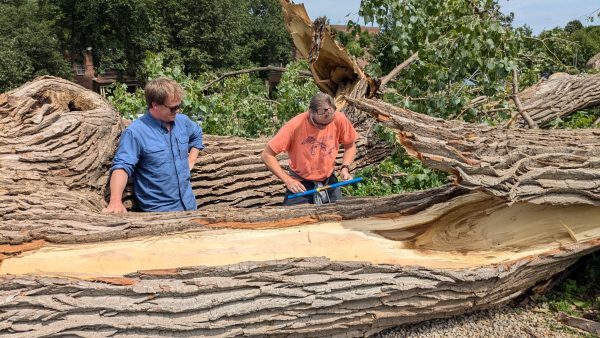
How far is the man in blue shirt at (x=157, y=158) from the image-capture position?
2805mm

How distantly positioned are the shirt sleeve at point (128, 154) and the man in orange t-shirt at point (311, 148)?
0.76 meters

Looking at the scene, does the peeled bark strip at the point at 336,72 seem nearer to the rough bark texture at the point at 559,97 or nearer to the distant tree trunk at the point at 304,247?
the distant tree trunk at the point at 304,247

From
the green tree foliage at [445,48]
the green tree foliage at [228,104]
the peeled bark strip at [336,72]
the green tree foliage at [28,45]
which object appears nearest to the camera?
the green tree foliage at [445,48]

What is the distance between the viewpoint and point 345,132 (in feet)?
10.8

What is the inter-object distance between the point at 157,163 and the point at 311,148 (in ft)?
3.15

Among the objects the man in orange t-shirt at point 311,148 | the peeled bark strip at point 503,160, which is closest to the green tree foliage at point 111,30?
the man in orange t-shirt at point 311,148

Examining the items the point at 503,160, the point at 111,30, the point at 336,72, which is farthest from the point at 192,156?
the point at 111,30

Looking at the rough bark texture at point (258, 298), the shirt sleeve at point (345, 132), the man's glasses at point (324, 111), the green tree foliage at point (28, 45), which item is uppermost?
the green tree foliage at point (28, 45)

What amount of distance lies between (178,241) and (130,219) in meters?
0.30

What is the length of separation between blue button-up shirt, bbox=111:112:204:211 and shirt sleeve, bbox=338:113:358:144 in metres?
1.03

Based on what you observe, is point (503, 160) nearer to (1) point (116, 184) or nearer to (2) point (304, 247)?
(2) point (304, 247)

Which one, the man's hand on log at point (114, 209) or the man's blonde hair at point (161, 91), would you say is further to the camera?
the man's blonde hair at point (161, 91)

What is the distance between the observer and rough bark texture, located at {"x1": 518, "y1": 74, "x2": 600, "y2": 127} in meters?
5.07

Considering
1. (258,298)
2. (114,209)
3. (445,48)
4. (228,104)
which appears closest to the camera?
(258,298)
